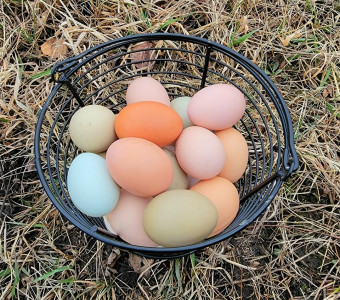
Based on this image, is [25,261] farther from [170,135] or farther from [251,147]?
[251,147]

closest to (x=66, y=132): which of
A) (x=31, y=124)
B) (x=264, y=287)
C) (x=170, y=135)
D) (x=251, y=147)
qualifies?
(x=31, y=124)

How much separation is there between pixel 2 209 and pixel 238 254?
0.69 metres

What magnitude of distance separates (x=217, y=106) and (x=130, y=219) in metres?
0.33

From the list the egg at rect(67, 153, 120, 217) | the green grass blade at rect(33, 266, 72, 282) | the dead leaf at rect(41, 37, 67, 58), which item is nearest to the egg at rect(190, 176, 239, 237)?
the egg at rect(67, 153, 120, 217)

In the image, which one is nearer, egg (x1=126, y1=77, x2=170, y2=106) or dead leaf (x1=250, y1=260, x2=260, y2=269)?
egg (x1=126, y1=77, x2=170, y2=106)

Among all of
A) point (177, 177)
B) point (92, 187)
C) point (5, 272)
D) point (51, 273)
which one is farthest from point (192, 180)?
point (5, 272)

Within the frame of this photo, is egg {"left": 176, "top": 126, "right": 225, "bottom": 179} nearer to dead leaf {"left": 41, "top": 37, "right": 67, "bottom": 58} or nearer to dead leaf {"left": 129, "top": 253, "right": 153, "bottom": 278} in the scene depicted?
dead leaf {"left": 129, "top": 253, "right": 153, "bottom": 278}

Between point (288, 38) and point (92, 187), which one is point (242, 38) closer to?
point (288, 38)

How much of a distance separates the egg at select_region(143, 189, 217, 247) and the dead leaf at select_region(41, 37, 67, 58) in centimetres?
72

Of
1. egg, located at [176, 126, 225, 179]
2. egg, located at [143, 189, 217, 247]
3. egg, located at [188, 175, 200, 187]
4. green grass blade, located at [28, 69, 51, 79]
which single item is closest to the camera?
egg, located at [143, 189, 217, 247]

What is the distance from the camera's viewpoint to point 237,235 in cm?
114

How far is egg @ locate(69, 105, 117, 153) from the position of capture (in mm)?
938

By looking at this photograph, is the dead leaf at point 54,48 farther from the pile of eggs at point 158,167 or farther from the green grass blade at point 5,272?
the green grass blade at point 5,272

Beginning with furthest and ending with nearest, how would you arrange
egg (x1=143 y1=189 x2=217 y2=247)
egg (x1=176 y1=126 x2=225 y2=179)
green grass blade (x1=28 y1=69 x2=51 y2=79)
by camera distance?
green grass blade (x1=28 y1=69 x2=51 y2=79)
egg (x1=176 y1=126 x2=225 y2=179)
egg (x1=143 y1=189 x2=217 y2=247)
